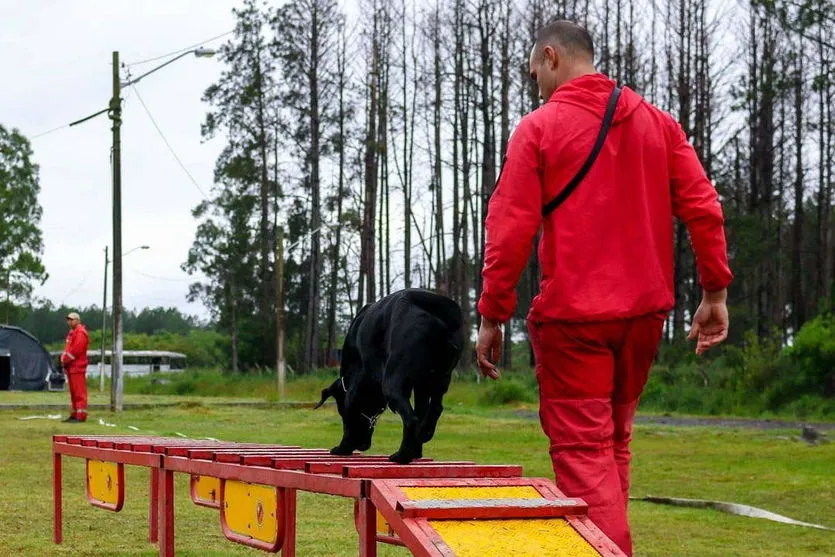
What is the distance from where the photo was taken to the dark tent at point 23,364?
53.4 m

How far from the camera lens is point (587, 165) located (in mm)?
5301

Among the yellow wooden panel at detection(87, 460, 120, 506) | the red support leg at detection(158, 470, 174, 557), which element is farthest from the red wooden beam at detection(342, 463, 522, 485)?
the yellow wooden panel at detection(87, 460, 120, 506)

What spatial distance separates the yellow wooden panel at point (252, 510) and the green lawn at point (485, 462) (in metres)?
1.60

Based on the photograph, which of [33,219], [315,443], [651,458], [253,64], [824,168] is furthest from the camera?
[33,219]

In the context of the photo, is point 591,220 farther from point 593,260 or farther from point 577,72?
point 577,72

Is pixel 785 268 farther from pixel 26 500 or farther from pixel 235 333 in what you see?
pixel 26 500

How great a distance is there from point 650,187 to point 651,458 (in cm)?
1219

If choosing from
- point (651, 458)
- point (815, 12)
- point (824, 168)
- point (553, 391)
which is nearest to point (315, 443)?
point (651, 458)

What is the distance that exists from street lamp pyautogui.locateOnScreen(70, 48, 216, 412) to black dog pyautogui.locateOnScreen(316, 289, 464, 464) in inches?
945

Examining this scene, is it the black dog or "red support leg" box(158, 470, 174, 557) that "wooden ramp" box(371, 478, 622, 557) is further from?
"red support leg" box(158, 470, 174, 557)

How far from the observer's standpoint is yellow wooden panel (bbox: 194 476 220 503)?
7215 millimetres

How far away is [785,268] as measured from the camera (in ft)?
192

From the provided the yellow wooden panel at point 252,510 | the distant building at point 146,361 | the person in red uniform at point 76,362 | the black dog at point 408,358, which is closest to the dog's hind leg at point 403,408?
the black dog at point 408,358

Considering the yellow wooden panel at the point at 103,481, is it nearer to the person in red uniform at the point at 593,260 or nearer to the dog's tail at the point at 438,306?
the dog's tail at the point at 438,306
